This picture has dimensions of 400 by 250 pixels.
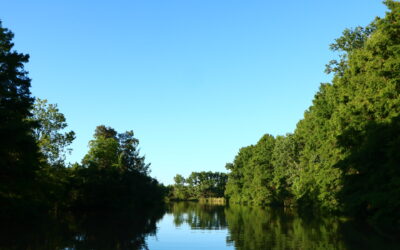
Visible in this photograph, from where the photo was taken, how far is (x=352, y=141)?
34.6m

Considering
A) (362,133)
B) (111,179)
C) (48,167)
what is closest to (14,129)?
(48,167)

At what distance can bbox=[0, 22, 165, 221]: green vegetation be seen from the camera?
2619cm

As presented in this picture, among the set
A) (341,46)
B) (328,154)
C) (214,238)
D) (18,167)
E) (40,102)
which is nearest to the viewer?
(214,238)

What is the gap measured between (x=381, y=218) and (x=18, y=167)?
25.6 m

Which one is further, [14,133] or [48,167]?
[48,167]

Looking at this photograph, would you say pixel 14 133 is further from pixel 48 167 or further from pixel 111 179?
pixel 111 179

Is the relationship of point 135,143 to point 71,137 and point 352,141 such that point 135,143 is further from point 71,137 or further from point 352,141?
point 352,141

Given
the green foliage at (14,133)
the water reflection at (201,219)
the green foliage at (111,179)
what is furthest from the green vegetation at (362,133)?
the green foliage at (111,179)

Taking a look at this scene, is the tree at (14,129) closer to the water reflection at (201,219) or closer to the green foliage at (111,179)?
the water reflection at (201,219)

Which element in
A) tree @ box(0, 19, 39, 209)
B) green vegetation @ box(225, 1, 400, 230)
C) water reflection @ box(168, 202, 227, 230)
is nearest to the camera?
tree @ box(0, 19, 39, 209)

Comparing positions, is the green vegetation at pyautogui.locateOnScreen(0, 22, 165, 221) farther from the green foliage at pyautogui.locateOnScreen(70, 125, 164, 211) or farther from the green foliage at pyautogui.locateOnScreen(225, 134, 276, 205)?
the green foliage at pyautogui.locateOnScreen(225, 134, 276, 205)

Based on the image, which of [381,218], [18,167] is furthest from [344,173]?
[18,167]

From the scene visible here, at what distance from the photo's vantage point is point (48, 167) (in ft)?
147

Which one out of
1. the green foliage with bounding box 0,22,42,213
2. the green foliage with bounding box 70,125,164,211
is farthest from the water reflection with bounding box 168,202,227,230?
the green foliage with bounding box 0,22,42,213
